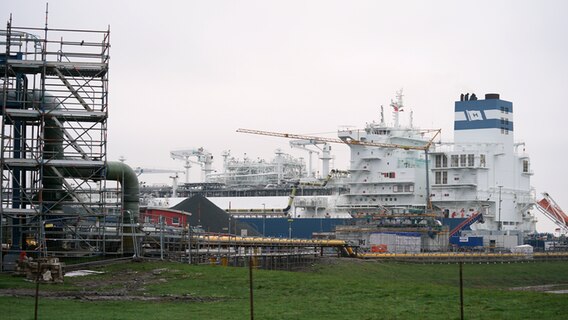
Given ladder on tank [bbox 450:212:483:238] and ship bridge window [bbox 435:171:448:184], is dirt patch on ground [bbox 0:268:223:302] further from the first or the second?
ship bridge window [bbox 435:171:448:184]

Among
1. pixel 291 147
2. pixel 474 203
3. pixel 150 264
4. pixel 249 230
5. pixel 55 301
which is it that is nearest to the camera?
pixel 55 301

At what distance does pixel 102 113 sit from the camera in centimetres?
3862

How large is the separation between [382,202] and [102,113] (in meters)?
60.0

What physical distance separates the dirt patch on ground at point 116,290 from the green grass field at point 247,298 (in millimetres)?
30

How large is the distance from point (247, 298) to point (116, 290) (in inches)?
173

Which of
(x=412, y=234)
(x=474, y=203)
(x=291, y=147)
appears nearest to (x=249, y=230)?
(x=412, y=234)

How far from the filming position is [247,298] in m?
26.3

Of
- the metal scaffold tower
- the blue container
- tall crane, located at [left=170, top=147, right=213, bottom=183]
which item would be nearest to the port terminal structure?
the metal scaffold tower

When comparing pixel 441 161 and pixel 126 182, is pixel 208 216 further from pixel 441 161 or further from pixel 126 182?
pixel 441 161

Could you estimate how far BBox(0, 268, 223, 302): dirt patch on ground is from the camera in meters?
25.8

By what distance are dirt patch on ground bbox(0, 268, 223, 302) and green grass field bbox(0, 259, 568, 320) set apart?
0.03 meters

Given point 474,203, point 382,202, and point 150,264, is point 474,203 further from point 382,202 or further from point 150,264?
point 150,264

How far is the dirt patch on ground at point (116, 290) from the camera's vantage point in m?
25.8

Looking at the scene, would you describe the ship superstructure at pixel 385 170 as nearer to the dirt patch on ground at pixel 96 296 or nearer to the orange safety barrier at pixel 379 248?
the orange safety barrier at pixel 379 248
